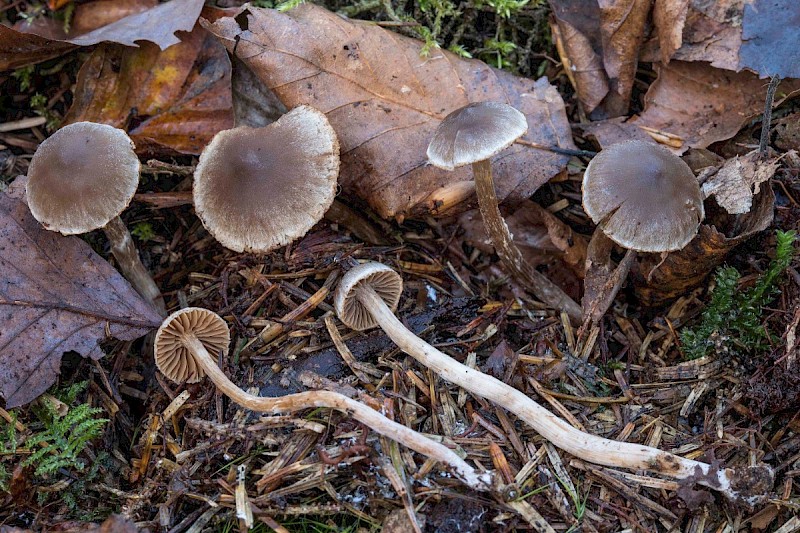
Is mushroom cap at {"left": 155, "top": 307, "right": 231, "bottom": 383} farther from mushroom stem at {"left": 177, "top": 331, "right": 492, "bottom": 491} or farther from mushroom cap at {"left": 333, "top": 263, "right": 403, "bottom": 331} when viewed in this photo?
mushroom cap at {"left": 333, "top": 263, "right": 403, "bottom": 331}

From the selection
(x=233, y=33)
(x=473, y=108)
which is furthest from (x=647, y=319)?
(x=233, y=33)

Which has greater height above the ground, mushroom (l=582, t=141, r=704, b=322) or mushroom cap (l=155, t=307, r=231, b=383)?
mushroom (l=582, t=141, r=704, b=322)

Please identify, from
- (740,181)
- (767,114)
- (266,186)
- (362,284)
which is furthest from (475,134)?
(767,114)

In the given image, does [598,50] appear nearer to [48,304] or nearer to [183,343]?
[183,343]

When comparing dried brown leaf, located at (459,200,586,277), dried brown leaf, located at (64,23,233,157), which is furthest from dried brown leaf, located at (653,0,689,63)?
dried brown leaf, located at (64,23,233,157)

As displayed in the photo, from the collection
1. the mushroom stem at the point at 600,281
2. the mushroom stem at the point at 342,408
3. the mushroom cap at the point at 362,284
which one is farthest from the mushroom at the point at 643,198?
the mushroom stem at the point at 342,408

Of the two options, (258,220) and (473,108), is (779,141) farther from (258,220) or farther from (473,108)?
(258,220)

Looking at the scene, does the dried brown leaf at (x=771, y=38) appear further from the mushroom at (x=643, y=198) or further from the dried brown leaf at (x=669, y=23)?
the mushroom at (x=643, y=198)
